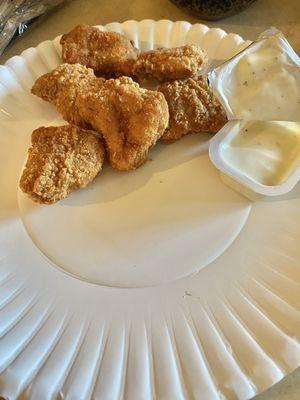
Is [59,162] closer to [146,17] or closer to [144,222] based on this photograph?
[144,222]

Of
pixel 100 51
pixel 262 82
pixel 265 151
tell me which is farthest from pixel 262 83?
pixel 100 51

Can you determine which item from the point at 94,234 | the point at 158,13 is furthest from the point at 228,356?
the point at 158,13

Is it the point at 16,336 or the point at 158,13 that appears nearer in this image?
the point at 16,336

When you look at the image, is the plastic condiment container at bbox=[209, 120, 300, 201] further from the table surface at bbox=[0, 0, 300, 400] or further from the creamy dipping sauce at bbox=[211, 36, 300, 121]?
the table surface at bbox=[0, 0, 300, 400]

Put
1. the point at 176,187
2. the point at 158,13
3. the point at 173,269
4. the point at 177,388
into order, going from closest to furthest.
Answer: the point at 177,388 < the point at 173,269 < the point at 176,187 < the point at 158,13

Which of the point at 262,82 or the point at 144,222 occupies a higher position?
the point at 262,82

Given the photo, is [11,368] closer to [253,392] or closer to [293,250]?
[253,392]

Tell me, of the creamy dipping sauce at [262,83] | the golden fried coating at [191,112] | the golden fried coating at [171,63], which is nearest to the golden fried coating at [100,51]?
the golden fried coating at [171,63]
